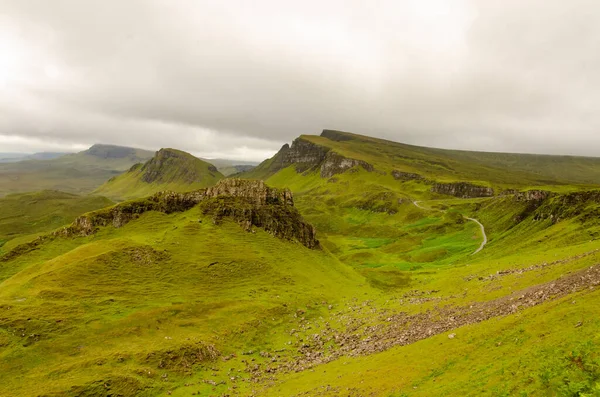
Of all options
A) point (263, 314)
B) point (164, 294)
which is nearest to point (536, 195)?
point (263, 314)

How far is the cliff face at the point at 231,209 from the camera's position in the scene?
103 metres

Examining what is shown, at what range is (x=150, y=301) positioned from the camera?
70.1m

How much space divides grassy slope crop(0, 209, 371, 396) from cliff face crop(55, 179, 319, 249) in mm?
3804

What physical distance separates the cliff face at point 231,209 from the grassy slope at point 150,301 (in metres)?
3.80

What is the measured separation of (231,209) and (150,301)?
42.6m

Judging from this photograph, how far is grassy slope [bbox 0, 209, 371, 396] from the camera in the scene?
49500 millimetres

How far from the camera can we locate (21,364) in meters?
49.0

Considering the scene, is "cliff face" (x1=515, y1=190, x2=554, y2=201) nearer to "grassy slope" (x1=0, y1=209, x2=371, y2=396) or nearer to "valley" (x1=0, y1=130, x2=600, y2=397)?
Answer: "valley" (x1=0, y1=130, x2=600, y2=397)

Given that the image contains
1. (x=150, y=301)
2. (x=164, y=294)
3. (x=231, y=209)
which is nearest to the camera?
(x=150, y=301)

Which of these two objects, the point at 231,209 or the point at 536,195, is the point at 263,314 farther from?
the point at 536,195

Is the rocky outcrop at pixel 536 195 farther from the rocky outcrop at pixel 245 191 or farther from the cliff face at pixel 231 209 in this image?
the rocky outcrop at pixel 245 191

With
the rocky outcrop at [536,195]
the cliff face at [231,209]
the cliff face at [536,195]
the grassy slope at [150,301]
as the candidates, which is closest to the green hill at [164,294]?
the grassy slope at [150,301]

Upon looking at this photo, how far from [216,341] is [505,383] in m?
48.0

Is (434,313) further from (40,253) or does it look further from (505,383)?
(40,253)
